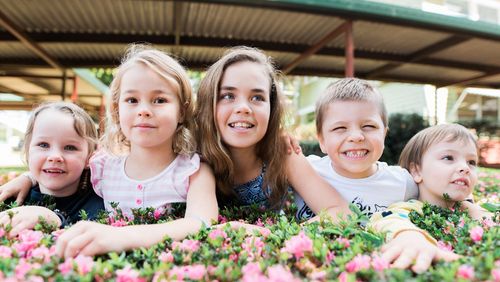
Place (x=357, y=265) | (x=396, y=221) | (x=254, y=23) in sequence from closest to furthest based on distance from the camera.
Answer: (x=357, y=265) → (x=396, y=221) → (x=254, y=23)

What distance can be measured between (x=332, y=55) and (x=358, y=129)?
22.5 feet

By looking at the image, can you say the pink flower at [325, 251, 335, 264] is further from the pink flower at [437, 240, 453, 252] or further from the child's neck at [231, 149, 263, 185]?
the child's neck at [231, 149, 263, 185]

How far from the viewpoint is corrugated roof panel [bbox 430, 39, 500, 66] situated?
816cm

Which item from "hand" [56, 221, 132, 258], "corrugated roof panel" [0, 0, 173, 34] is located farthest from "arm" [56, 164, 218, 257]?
"corrugated roof panel" [0, 0, 173, 34]

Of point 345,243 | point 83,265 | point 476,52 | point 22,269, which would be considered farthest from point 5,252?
point 476,52

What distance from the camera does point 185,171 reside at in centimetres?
238

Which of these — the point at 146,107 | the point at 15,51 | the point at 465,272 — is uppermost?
the point at 15,51

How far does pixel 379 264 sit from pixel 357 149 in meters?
1.29

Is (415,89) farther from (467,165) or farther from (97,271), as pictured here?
(97,271)

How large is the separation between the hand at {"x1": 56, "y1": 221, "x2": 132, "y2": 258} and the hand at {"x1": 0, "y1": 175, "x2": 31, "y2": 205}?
1.34 m

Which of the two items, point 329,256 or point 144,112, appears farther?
point 144,112

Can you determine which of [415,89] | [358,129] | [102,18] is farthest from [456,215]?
[415,89]

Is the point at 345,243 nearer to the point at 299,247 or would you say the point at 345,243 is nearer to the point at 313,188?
the point at 299,247

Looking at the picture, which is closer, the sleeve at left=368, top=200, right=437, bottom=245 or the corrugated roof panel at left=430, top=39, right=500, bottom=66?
the sleeve at left=368, top=200, right=437, bottom=245
